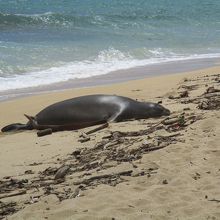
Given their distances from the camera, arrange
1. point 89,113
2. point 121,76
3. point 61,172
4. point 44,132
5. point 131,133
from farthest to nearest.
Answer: point 121,76 < point 89,113 < point 44,132 < point 131,133 < point 61,172

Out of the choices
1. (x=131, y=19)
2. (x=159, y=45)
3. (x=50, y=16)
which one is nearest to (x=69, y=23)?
(x=50, y=16)

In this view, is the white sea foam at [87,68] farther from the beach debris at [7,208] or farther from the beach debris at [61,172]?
the beach debris at [7,208]

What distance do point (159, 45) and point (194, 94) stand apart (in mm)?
10244

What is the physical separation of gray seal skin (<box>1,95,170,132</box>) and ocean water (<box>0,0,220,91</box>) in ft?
11.5

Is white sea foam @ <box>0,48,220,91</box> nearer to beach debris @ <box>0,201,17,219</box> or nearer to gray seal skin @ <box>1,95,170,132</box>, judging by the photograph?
gray seal skin @ <box>1,95,170,132</box>

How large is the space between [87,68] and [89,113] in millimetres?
6425

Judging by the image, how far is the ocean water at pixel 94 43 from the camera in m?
12.8

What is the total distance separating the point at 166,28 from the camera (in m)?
24.8

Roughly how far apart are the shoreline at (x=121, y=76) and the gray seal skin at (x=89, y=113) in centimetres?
241

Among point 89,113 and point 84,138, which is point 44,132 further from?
point 84,138

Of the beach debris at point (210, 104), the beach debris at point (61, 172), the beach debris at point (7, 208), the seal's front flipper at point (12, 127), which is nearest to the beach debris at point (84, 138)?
the beach debris at point (61, 172)

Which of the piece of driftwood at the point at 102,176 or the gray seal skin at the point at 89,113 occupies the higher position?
the gray seal skin at the point at 89,113

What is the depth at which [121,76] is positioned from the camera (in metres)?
12.3

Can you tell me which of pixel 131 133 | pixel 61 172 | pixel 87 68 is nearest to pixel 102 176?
pixel 61 172
